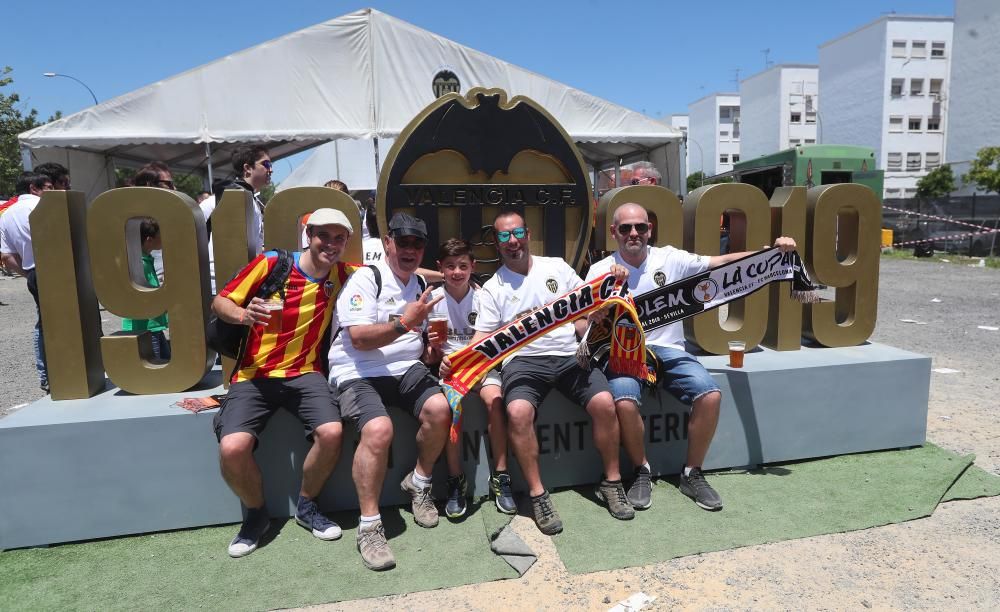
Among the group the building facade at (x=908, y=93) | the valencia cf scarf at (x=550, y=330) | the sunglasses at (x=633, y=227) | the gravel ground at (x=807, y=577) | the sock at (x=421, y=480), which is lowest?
the gravel ground at (x=807, y=577)

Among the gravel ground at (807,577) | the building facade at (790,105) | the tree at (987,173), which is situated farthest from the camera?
the building facade at (790,105)

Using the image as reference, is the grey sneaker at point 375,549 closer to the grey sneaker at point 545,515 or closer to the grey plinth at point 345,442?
the grey plinth at point 345,442

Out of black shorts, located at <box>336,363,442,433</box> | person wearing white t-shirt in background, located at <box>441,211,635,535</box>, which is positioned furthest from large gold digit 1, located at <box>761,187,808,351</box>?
black shorts, located at <box>336,363,442,433</box>

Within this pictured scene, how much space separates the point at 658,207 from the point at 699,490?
1.81 m

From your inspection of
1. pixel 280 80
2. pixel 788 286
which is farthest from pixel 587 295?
pixel 280 80

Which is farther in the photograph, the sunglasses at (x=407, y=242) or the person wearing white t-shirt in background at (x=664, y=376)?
the person wearing white t-shirt in background at (x=664, y=376)

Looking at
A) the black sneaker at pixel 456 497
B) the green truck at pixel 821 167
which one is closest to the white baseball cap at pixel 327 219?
the black sneaker at pixel 456 497

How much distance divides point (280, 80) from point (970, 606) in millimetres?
10468

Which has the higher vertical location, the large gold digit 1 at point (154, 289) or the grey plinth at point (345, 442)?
the large gold digit 1 at point (154, 289)

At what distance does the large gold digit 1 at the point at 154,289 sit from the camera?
3.46 meters

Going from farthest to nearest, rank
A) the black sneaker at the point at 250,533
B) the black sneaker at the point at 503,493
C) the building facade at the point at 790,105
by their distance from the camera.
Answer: the building facade at the point at 790,105 < the black sneaker at the point at 503,493 < the black sneaker at the point at 250,533

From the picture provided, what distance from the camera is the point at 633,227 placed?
3715mm

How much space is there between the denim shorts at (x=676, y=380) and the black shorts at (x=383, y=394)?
3.27ft

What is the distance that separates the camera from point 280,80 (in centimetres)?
1014
